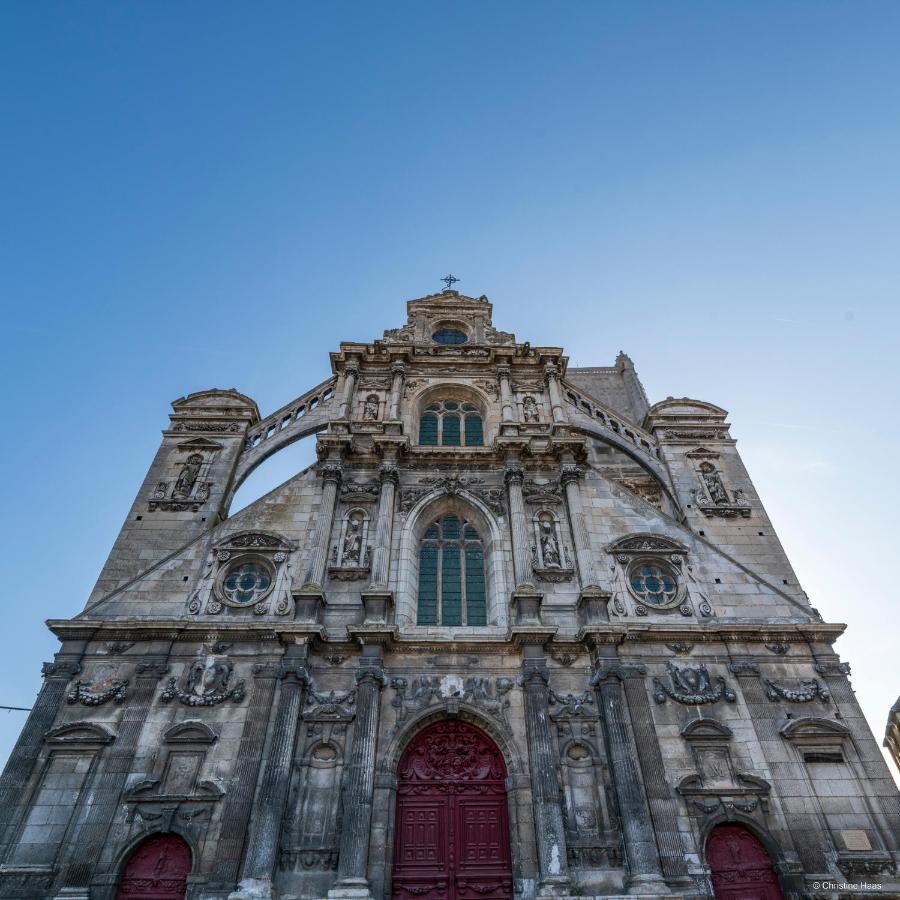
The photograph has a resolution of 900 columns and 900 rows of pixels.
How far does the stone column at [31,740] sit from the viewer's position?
1154 cm

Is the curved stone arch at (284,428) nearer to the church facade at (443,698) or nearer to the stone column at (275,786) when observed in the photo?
the church facade at (443,698)

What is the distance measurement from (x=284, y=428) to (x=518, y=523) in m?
7.73

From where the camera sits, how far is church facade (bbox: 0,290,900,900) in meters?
11.4

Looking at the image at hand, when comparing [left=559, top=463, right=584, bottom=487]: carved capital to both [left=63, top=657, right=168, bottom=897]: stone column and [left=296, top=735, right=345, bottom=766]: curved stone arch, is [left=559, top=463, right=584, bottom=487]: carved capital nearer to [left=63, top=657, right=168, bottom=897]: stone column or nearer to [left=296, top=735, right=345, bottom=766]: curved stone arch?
[left=296, top=735, right=345, bottom=766]: curved stone arch

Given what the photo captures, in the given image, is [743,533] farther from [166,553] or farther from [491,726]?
[166,553]

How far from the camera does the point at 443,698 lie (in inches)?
522

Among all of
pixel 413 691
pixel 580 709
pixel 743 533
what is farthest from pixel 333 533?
pixel 743 533

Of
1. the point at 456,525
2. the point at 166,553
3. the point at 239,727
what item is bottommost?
the point at 239,727

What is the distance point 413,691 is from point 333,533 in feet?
14.4

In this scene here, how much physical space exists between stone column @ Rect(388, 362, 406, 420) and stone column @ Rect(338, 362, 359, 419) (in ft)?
3.83

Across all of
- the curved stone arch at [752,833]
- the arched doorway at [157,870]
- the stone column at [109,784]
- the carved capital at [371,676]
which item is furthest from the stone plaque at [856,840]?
the stone column at [109,784]

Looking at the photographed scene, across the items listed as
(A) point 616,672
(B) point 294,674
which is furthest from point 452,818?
(A) point 616,672

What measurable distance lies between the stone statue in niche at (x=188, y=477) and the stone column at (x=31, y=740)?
14.6ft

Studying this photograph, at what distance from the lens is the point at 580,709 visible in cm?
1315
